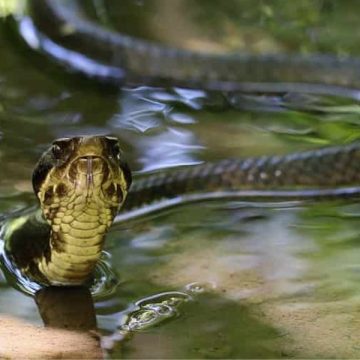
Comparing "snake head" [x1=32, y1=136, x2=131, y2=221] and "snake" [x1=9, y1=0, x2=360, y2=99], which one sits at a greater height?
"snake head" [x1=32, y1=136, x2=131, y2=221]

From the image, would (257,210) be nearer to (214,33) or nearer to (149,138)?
(149,138)

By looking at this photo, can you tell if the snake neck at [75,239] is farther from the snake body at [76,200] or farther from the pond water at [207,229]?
the pond water at [207,229]

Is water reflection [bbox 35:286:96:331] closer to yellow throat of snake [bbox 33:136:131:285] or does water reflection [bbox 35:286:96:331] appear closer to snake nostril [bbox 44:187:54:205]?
yellow throat of snake [bbox 33:136:131:285]

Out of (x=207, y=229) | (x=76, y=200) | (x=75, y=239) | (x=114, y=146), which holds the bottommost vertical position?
(x=207, y=229)

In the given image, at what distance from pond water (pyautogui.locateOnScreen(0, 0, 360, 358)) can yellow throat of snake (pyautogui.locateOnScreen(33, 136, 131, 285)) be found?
0.18 meters

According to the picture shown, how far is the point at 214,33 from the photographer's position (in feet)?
26.7

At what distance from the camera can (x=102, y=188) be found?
3238mm

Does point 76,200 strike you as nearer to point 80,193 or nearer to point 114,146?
point 80,193

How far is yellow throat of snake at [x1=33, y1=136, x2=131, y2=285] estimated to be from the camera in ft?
10.3

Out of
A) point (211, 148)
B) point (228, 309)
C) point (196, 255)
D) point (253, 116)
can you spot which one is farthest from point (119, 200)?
point (253, 116)

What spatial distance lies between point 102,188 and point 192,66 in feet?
12.8

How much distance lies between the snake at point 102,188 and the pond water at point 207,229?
13 centimetres

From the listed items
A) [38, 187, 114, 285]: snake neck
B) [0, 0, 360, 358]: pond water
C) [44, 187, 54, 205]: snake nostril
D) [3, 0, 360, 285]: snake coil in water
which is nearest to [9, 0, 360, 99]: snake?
[3, 0, 360, 285]: snake coil in water

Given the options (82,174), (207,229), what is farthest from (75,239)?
(207,229)
